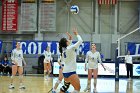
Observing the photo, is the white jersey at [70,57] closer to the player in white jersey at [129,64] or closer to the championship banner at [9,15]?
the player in white jersey at [129,64]

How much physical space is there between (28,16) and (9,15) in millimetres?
1755

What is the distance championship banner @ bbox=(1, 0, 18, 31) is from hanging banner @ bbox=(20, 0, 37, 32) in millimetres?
645

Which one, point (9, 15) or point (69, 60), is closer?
point (69, 60)

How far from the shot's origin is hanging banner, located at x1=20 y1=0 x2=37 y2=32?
95.1 feet

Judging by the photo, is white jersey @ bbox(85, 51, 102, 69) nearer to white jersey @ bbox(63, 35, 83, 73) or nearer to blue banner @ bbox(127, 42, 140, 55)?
white jersey @ bbox(63, 35, 83, 73)

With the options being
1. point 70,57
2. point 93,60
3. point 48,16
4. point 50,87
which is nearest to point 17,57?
point 50,87

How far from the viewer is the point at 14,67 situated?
14.4 m

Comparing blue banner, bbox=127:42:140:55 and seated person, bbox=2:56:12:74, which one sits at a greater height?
blue banner, bbox=127:42:140:55

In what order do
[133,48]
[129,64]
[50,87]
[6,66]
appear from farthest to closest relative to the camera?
[6,66] → [133,48] → [129,64] → [50,87]

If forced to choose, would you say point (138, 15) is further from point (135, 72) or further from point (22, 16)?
point (22, 16)

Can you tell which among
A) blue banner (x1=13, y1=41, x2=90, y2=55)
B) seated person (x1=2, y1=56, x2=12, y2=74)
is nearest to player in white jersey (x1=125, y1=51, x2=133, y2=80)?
blue banner (x1=13, y1=41, x2=90, y2=55)

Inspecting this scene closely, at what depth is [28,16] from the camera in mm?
29094

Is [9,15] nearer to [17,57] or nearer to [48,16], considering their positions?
[48,16]

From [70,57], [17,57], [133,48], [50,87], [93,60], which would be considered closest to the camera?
[70,57]
